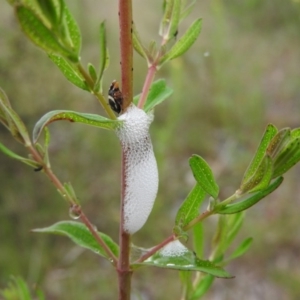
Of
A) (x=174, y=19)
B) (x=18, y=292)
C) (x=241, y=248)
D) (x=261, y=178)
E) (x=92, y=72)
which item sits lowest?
(x=18, y=292)

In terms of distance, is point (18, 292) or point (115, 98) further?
point (18, 292)

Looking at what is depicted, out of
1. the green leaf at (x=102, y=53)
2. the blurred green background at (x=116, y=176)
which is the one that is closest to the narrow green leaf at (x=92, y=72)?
the green leaf at (x=102, y=53)

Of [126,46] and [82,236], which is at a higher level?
[126,46]

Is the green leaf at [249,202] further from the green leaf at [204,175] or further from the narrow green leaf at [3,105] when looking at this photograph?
the narrow green leaf at [3,105]

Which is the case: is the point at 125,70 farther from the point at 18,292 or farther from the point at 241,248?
the point at 18,292

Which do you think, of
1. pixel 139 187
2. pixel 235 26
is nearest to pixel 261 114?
pixel 235 26

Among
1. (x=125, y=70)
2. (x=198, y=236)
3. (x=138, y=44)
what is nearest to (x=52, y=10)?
(x=125, y=70)
